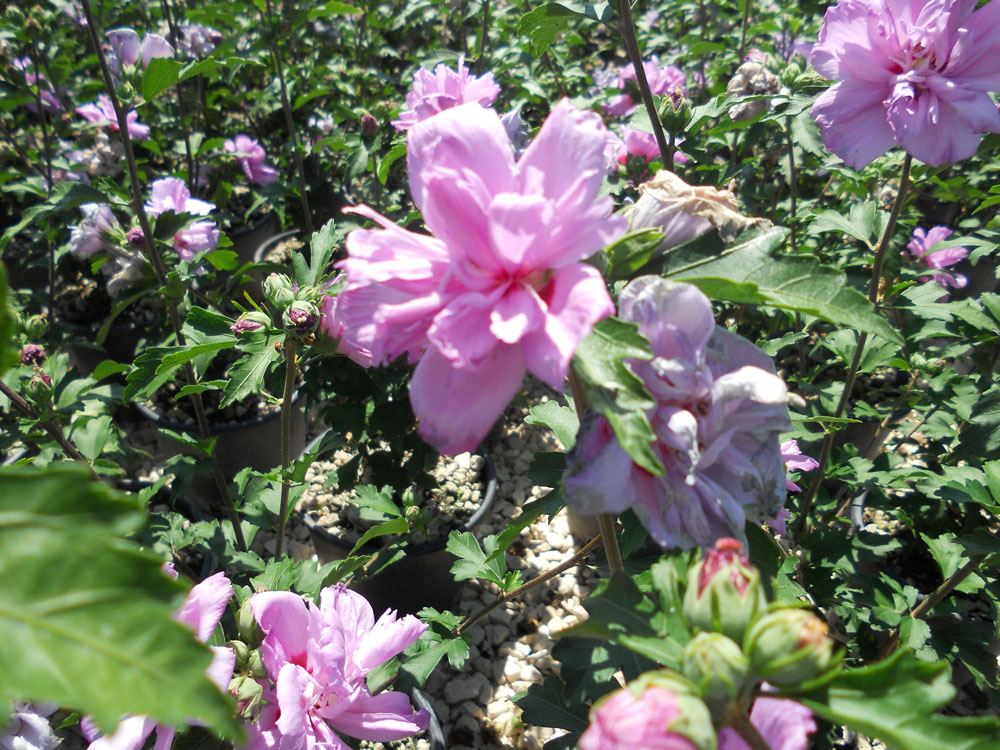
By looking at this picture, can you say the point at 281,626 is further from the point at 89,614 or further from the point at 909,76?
the point at 909,76

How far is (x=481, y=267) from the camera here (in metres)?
0.57

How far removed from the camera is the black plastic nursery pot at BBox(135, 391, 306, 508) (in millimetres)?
2555

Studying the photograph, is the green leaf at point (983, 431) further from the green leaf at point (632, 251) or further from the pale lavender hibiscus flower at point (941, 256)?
the green leaf at point (632, 251)

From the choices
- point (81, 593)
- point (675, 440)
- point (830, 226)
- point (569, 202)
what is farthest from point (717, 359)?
point (830, 226)

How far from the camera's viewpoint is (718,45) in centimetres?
237

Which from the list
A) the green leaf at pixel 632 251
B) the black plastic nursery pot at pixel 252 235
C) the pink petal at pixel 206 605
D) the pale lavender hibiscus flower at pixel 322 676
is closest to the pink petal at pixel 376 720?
the pale lavender hibiscus flower at pixel 322 676

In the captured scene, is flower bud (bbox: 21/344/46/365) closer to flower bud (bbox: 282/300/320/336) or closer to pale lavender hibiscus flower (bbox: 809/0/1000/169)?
flower bud (bbox: 282/300/320/336)

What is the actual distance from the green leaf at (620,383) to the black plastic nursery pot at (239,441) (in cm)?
218

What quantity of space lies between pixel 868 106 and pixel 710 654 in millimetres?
1164

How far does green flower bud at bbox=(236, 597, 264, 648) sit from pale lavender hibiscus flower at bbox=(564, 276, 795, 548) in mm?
680

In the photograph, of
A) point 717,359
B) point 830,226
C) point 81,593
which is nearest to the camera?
point 81,593

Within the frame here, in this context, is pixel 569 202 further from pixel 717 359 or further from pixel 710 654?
pixel 710 654

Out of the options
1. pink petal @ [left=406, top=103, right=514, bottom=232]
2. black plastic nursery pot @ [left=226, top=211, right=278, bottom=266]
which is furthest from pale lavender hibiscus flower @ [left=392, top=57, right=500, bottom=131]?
black plastic nursery pot @ [left=226, top=211, right=278, bottom=266]

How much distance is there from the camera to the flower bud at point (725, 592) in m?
0.50
